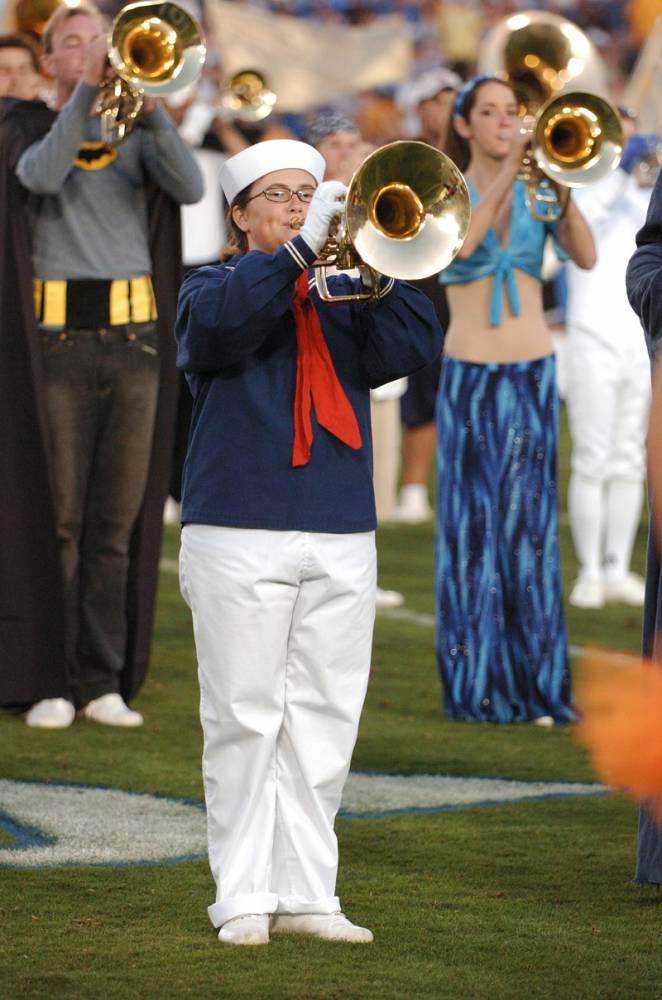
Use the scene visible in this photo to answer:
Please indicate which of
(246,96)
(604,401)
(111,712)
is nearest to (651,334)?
(111,712)

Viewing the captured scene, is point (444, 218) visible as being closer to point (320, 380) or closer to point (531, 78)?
point (320, 380)

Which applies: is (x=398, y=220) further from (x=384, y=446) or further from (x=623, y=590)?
(x=384, y=446)

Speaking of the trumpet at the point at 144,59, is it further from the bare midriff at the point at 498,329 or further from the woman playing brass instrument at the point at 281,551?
the woman playing brass instrument at the point at 281,551

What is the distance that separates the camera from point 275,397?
14.8 feet

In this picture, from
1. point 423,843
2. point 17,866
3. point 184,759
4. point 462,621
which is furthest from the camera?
point 462,621

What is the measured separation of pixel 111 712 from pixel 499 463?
171 centimetres

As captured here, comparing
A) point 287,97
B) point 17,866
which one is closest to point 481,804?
point 17,866

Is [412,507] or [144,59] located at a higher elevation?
[144,59]

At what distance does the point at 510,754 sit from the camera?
689 cm

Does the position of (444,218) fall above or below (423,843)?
above

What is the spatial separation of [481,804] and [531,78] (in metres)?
3.67

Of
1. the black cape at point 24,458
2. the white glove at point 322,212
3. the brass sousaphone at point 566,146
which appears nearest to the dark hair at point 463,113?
the brass sousaphone at point 566,146

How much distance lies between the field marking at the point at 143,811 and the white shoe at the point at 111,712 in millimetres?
1010

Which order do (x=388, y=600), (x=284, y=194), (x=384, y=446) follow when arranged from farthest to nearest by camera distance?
(x=384, y=446) < (x=388, y=600) < (x=284, y=194)
